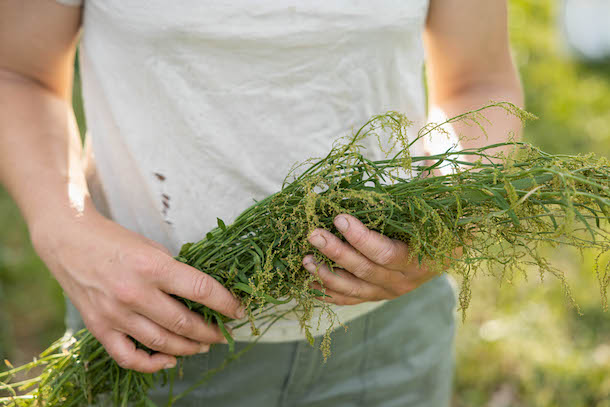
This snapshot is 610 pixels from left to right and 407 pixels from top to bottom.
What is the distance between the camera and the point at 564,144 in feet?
12.6

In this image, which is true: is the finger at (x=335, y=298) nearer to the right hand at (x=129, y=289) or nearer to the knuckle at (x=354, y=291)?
the knuckle at (x=354, y=291)

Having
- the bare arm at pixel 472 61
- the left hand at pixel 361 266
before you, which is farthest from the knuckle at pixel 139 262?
the bare arm at pixel 472 61

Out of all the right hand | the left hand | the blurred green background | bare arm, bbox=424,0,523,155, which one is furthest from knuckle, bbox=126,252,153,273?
the blurred green background

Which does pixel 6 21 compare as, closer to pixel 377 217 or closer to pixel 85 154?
pixel 85 154

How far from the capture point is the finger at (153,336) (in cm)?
90

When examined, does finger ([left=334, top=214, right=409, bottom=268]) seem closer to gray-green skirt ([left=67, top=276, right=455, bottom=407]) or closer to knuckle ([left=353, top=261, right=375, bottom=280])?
knuckle ([left=353, top=261, right=375, bottom=280])

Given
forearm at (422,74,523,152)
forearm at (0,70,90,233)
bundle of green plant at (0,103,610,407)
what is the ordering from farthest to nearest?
forearm at (422,74,523,152) → forearm at (0,70,90,233) → bundle of green plant at (0,103,610,407)

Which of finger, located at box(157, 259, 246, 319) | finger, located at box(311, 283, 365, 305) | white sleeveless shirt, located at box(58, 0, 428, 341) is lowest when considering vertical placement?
finger, located at box(157, 259, 246, 319)

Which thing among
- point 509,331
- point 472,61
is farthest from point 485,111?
point 509,331

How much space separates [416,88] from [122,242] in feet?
2.23

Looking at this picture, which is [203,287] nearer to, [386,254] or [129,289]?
[129,289]

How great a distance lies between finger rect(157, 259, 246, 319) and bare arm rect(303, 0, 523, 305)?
0.53 feet

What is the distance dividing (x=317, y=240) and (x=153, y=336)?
1.14 feet

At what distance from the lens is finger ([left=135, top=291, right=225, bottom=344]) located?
87cm
